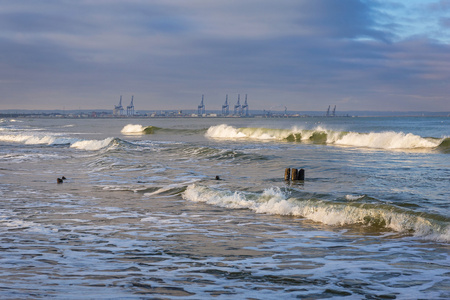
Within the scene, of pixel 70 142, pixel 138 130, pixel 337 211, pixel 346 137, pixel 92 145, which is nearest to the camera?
pixel 337 211

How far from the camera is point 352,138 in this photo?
4450 centimetres

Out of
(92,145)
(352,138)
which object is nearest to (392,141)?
(352,138)

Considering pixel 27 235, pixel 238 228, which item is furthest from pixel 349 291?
pixel 27 235

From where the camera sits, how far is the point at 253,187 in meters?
15.1

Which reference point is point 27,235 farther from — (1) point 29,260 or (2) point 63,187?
(2) point 63,187

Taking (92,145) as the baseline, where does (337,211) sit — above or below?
above

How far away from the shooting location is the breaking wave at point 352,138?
3531cm

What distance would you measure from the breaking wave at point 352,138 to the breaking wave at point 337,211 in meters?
23.3

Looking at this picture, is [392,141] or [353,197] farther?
[392,141]

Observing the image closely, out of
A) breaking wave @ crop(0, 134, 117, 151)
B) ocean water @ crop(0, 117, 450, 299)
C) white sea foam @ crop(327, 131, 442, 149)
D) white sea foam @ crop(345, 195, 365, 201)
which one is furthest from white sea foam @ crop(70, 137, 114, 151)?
white sea foam @ crop(345, 195, 365, 201)

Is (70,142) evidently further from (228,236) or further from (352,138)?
(228,236)

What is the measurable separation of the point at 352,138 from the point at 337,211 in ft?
115

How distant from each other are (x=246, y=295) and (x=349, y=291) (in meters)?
1.25

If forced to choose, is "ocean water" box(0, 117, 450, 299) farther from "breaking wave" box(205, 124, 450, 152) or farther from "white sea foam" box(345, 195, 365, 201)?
"breaking wave" box(205, 124, 450, 152)
